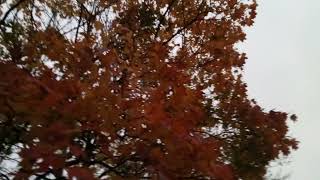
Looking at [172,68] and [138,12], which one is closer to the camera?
[172,68]

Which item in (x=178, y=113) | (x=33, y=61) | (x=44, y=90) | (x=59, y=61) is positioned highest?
(x=33, y=61)

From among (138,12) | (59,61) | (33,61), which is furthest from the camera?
(138,12)

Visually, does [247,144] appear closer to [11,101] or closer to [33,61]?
[33,61]

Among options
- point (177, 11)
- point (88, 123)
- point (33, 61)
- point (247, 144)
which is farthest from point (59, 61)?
point (177, 11)

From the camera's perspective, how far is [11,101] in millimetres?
3889

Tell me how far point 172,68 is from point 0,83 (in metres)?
1.87

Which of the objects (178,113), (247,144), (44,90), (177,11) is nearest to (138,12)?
(177,11)

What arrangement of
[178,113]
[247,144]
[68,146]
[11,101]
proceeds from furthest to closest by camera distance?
[247,144] < [178,113] < [11,101] < [68,146]

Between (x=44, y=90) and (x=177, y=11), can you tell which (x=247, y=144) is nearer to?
(x=177, y=11)

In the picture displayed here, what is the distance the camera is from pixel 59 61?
4.95m

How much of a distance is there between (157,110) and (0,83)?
1112 mm

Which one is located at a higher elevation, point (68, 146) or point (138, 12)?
point (138, 12)

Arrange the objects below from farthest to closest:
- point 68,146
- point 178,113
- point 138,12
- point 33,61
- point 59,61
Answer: point 138,12, point 33,61, point 59,61, point 178,113, point 68,146

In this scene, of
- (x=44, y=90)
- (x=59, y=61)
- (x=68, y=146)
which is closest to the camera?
(x=68, y=146)
